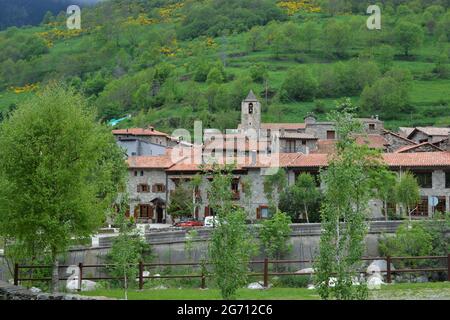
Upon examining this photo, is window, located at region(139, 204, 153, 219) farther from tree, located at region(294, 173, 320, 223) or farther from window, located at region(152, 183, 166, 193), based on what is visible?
tree, located at region(294, 173, 320, 223)

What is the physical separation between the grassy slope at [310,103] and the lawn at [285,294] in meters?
65.6

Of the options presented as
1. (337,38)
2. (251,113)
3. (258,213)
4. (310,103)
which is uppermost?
(337,38)

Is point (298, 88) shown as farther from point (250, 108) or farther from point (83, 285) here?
point (83, 285)

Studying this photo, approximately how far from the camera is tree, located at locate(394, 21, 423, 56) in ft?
532

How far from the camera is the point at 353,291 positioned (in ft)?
61.2

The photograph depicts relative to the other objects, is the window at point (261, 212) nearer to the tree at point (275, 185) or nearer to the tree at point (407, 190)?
the tree at point (275, 185)

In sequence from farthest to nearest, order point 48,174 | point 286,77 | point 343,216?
point 286,77, point 48,174, point 343,216

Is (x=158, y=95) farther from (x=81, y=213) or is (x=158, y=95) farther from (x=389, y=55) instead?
(x=81, y=213)

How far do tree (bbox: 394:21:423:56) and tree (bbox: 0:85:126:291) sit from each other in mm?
143188

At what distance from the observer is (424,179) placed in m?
59.0

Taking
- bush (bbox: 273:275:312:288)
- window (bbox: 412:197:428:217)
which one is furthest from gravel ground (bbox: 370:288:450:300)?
window (bbox: 412:197:428:217)

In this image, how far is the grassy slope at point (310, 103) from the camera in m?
118

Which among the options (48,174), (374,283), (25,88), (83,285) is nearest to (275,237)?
(83,285)

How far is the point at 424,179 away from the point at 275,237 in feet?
67.0
